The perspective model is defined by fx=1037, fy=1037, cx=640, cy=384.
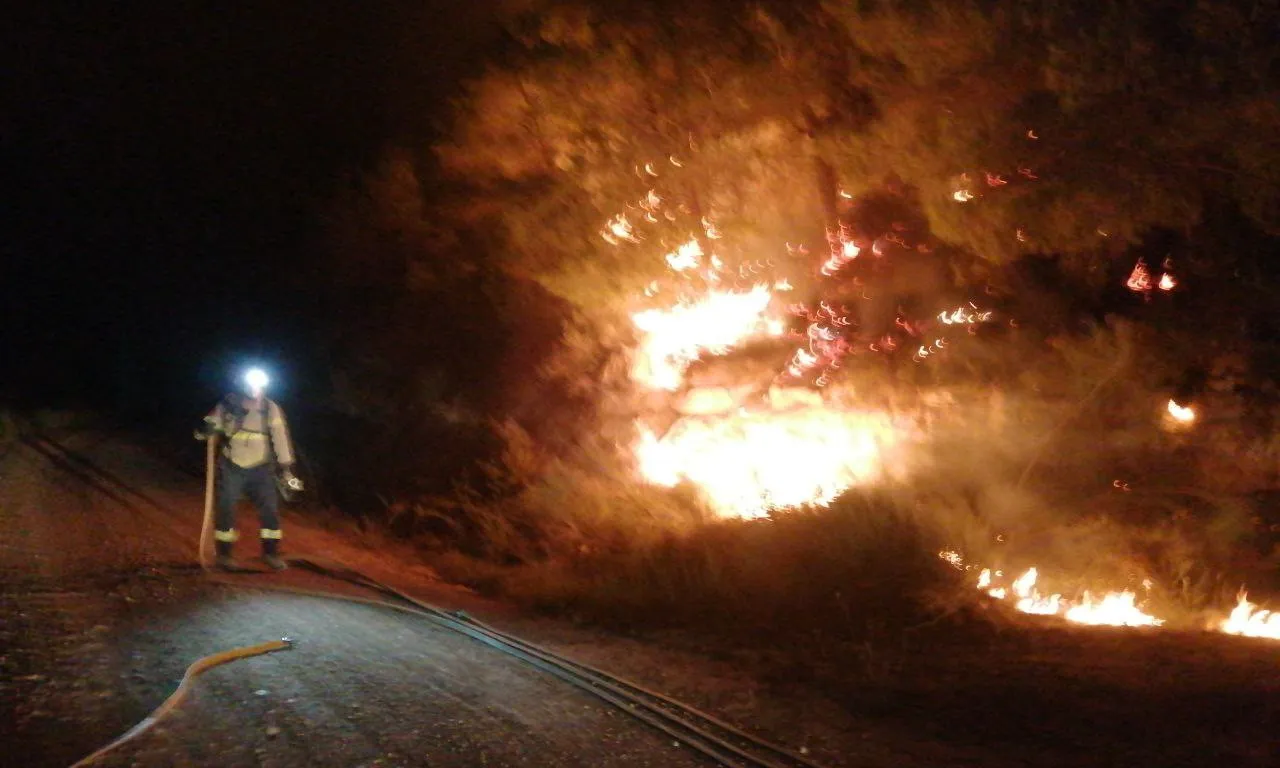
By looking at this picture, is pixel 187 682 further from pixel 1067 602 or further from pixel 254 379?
pixel 1067 602

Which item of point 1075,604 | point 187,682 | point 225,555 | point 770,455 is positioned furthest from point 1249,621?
point 225,555

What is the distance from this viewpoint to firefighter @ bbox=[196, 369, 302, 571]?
10109 mm

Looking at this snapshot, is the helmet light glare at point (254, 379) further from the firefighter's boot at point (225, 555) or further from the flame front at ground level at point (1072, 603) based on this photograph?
the flame front at ground level at point (1072, 603)

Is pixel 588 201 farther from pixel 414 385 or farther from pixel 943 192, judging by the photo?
pixel 414 385

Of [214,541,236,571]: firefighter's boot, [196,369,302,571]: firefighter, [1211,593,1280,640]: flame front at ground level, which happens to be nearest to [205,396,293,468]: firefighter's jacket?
[196,369,302,571]: firefighter

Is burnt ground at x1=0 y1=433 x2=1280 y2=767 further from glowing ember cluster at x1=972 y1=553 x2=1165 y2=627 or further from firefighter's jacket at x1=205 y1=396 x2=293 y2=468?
firefighter's jacket at x1=205 y1=396 x2=293 y2=468

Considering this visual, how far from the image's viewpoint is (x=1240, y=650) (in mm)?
7695

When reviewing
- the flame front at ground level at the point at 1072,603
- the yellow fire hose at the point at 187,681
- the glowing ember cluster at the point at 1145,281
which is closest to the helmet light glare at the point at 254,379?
the yellow fire hose at the point at 187,681

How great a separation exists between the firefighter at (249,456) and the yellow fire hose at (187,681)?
3.14 meters

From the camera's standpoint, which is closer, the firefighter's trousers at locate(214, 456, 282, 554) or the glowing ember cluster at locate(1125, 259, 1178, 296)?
the glowing ember cluster at locate(1125, 259, 1178, 296)

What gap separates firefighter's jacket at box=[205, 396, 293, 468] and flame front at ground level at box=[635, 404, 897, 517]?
450 cm

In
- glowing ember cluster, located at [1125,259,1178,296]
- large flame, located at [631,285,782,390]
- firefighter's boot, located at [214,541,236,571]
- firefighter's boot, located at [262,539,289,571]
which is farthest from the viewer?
large flame, located at [631,285,782,390]

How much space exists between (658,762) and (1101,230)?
579cm

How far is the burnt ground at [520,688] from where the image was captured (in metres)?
5.57
